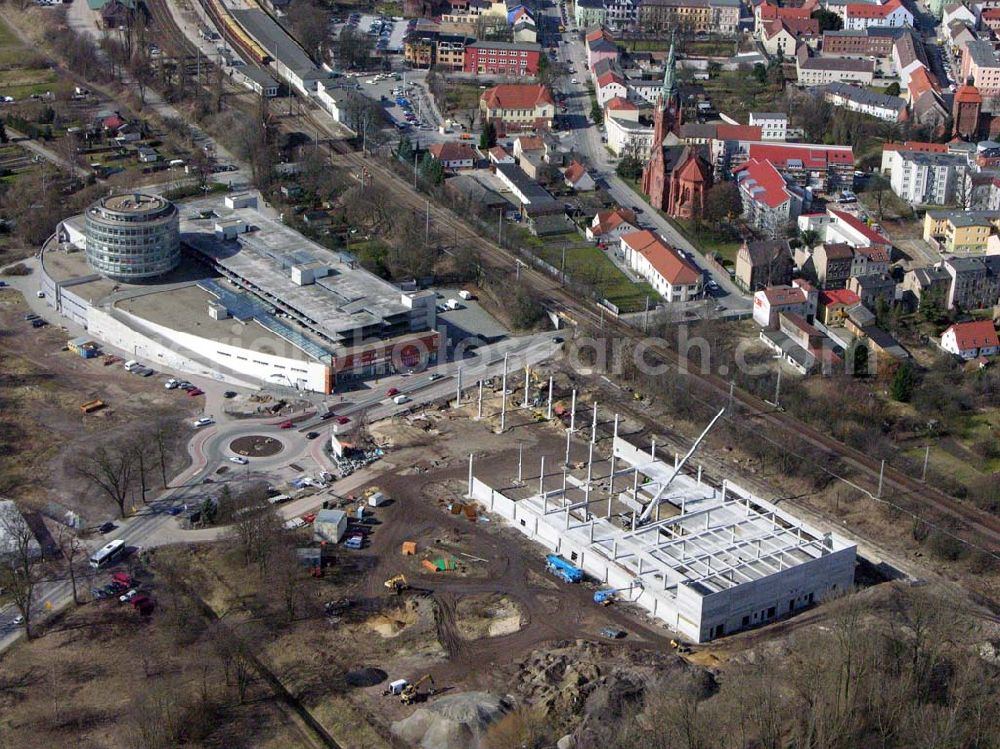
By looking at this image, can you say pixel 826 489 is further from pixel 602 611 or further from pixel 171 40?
pixel 171 40

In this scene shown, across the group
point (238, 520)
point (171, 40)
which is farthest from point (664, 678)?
point (171, 40)

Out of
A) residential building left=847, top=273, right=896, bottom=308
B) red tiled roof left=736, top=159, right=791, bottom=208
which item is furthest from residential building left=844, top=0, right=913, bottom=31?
residential building left=847, top=273, right=896, bottom=308

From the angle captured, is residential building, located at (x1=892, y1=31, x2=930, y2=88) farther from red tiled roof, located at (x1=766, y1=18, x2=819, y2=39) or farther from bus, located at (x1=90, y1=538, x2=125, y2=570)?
bus, located at (x1=90, y1=538, x2=125, y2=570)

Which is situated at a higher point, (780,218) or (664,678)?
(780,218)

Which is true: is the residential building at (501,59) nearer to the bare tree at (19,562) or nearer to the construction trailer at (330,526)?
the construction trailer at (330,526)

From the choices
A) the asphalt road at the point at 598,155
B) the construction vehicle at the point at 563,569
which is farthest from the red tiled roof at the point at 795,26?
the construction vehicle at the point at 563,569

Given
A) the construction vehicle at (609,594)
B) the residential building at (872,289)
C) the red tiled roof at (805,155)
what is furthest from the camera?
the red tiled roof at (805,155)
